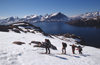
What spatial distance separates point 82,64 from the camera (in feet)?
42.6

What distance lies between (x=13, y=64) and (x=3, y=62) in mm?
1091

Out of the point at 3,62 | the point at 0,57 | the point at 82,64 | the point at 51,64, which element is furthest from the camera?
the point at 82,64

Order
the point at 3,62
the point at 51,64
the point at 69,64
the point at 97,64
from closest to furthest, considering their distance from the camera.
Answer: the point at 3,62, the point at 51,64, the point at 69,64, the point at 97,64

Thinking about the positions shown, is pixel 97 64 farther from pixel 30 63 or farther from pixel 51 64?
pixel 30 63

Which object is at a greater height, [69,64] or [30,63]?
[30,63]

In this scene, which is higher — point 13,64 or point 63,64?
point 13,64

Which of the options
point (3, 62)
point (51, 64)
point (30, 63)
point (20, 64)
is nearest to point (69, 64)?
point (51, 64)

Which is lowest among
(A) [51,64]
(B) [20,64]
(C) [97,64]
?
(C) [97,64]

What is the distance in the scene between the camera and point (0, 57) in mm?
10430

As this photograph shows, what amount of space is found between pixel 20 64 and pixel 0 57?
8.85 ft

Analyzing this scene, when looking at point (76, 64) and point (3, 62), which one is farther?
point (76, 64)

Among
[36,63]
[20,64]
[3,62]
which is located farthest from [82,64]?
[3,62]

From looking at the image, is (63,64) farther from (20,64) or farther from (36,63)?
(20,64)

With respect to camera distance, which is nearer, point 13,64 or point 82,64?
point 13,64
